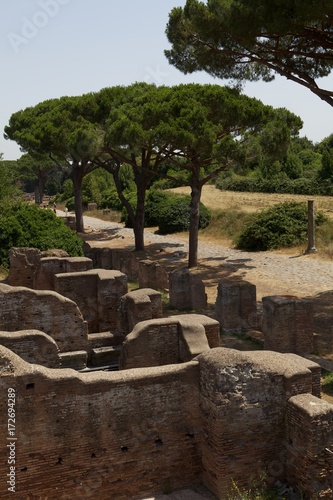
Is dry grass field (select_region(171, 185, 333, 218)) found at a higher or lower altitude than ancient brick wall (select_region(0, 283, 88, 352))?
higher

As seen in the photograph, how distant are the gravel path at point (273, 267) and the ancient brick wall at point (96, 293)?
6016 millimetres

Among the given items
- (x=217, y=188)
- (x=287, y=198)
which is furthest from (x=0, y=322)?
(x=217, y=188)

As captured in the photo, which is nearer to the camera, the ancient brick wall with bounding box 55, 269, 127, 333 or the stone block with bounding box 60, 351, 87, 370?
the stone block with bounding box 60, 351, 87, 370

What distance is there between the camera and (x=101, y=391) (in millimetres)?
6547

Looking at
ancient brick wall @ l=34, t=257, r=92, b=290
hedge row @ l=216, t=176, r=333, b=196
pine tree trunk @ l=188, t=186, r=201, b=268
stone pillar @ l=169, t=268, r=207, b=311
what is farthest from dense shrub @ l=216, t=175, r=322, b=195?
ancient brick wall @ l=34, t=257, r=92, b=290

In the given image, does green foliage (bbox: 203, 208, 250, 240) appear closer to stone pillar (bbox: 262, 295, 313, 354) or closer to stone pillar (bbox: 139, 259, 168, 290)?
stone pillar (bbox: 139, 259, 168, 290)

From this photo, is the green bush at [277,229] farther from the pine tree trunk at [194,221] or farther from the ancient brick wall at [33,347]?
the ancient brick wall at [33,347]

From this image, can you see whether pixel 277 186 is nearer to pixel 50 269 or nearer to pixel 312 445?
pixel 50 269

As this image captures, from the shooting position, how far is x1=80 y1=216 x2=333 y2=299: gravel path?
17.8 meters

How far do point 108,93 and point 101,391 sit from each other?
20.6 metres

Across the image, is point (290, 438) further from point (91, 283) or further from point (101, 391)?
point (91, 283)

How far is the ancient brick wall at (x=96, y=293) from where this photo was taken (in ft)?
39.4

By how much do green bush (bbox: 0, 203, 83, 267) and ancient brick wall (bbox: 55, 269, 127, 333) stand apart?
19.5ft

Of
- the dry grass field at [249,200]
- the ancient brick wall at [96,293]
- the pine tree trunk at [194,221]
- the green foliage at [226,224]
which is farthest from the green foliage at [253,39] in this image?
the dry grass field at [249,200]
